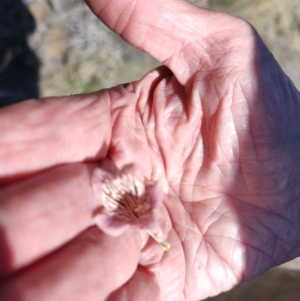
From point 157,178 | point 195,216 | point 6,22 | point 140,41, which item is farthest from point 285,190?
point 6,22

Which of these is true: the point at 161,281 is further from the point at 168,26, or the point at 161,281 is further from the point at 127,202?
the point at 168,26

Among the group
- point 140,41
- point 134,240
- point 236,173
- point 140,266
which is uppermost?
point 140,41

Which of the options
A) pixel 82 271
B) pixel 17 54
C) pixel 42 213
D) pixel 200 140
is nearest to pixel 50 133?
pixel 42 213

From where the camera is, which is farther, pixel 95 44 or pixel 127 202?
pixel 95 44

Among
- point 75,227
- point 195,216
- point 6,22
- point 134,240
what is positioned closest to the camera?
point 75,227

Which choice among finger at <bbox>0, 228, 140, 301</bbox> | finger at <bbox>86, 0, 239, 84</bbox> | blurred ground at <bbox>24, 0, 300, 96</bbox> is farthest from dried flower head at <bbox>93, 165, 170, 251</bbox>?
blurred ground at <bbox>24, 0, 300, 96</bbox>

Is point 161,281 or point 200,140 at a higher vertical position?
point 200,140

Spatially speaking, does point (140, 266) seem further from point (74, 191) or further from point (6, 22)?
point (6, 22)
